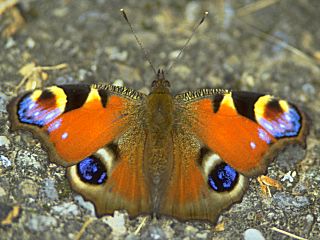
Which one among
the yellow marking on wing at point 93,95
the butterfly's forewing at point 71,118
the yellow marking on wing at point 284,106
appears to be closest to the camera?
the butterfly's forewing at point 71,118

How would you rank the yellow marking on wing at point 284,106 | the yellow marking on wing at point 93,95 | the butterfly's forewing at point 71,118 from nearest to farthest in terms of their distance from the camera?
the butterfly's forewing at point 71,118, the yellow marking on wing at point 93,95, the yellow marking on wing at point 284,106

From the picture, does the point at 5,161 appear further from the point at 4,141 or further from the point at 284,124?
the point at 284,124

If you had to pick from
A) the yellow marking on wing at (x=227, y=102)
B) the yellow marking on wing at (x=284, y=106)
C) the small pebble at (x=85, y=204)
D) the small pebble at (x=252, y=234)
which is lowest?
the small pebble at (x=252, y=234)

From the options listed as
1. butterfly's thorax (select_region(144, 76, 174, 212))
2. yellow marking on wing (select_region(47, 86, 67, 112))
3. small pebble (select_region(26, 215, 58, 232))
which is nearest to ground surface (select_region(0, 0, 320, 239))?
small pebble (select_region(26, 215, 58, 232))

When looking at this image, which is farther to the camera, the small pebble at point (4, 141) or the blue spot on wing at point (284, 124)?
the small pebble at point (4, 141)

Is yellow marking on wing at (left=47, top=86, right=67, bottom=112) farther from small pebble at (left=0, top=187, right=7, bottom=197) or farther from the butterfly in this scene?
small pebble at (left=0, top=187, right=7, bottom=197)

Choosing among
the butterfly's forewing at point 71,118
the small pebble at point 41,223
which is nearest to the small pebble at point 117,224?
the small pebble at point 41,223

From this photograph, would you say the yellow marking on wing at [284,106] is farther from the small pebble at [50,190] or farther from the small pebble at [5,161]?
the small pebble at [5,161]
